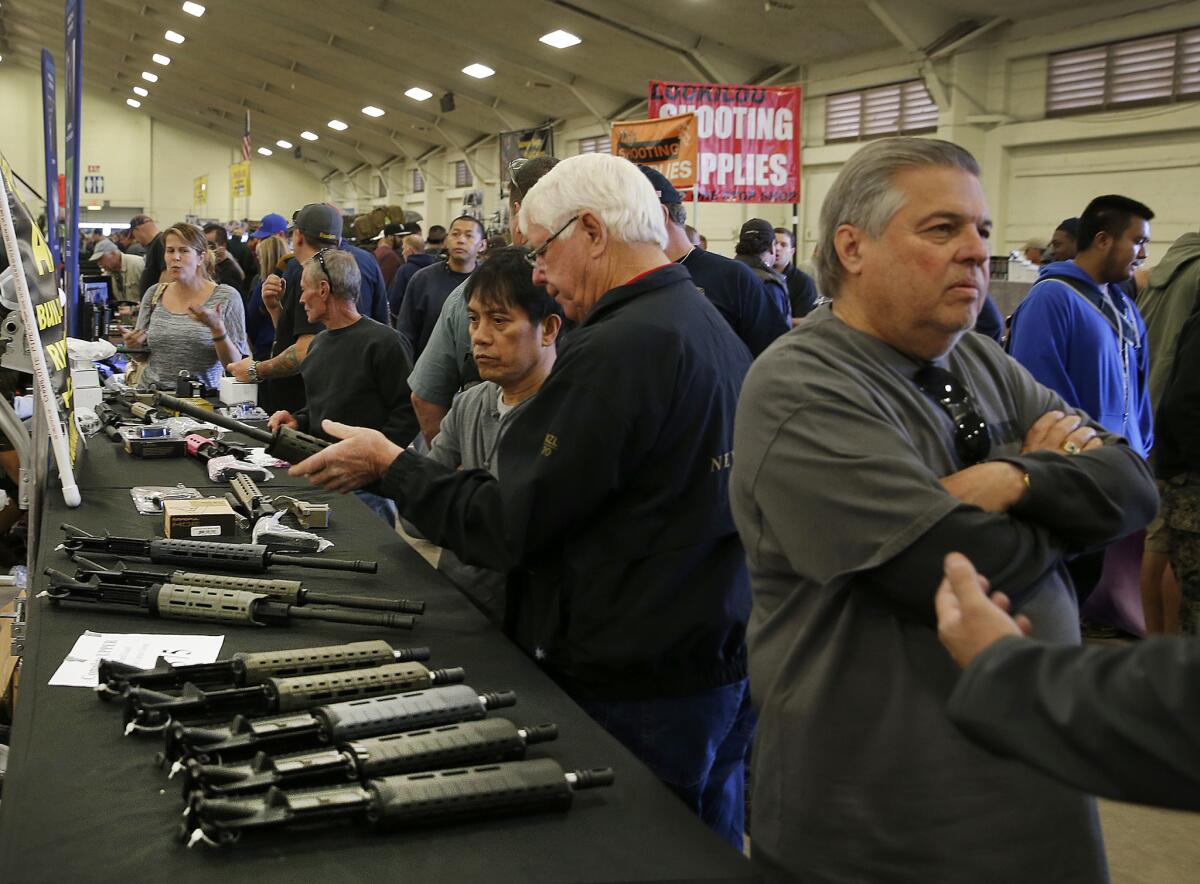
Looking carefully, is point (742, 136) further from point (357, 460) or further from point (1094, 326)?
point (357, 460)

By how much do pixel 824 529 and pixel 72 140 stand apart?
191 inches

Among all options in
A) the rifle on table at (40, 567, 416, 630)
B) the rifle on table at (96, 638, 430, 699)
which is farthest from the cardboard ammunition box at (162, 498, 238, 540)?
the rifle on table at (96, 638, 430, 699)

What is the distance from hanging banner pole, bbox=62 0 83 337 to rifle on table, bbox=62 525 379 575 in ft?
9.37

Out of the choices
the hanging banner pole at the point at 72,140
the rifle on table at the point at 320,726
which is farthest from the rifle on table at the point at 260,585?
the hanging banner pole at the point at 72,140

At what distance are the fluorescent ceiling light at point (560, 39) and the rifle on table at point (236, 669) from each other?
40.5ft

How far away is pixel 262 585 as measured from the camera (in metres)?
2.11

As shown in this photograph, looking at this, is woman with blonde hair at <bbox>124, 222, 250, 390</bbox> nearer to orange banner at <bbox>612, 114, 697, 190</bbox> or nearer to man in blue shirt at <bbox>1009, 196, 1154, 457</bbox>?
orange banner at <bbox>612, 114, 697, 190</bbox>

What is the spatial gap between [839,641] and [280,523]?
66.7 inches

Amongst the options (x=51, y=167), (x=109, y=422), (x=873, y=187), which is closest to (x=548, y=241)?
(x=873, y=187)

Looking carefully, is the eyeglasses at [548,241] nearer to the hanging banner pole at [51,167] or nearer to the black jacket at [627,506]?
the black jacket at [627,506]

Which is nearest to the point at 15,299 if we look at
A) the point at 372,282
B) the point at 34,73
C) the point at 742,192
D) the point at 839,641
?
the point at 839,641

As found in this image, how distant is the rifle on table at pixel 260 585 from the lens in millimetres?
2074

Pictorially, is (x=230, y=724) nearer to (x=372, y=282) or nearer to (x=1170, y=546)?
(x=1170, y=546)

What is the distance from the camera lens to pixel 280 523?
276 cm
